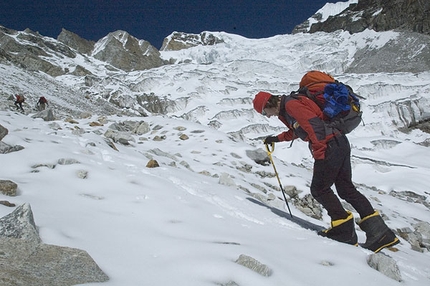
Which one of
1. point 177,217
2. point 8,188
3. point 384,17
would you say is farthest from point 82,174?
point 384,17

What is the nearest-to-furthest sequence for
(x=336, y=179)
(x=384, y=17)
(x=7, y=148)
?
(x=336, y=179)
(x=7, y=148)
(x=384, y=17)

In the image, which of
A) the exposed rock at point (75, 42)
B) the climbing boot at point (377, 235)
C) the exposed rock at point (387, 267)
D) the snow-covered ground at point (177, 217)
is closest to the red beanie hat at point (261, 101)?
the snow-covered ground at point (177, 217)

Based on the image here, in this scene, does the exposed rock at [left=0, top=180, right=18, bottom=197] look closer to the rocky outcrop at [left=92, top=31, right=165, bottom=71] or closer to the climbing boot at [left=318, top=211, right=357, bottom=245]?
the climbing boot at [left=318, top=211, right=357, bottom=245]

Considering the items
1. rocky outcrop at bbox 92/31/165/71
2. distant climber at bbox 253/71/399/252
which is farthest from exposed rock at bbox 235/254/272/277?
rocky outcrop at bbox 92/31/165/71

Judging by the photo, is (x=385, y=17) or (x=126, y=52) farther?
(x=126, y=52)

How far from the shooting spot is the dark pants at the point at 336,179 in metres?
3.55

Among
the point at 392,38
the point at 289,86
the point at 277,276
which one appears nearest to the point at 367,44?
the point at 392,38

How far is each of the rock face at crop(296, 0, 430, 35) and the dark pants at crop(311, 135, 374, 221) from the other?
9712 centimetres

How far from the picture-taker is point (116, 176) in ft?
14.5

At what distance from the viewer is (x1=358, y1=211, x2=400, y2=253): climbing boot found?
11.8 feet

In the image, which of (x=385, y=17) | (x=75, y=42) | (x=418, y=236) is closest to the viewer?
(x=418, y=236)

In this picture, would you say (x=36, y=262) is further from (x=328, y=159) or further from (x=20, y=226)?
(x=328, y=159)

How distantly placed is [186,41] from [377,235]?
176m

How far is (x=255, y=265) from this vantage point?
227 cm
